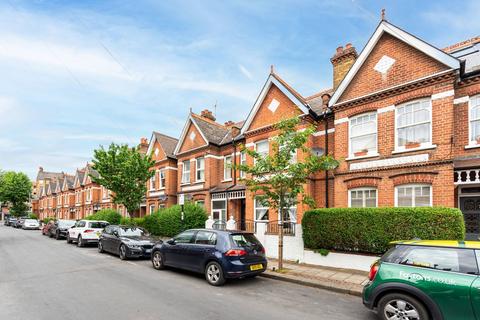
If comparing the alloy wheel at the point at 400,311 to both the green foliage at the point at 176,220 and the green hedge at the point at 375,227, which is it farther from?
the green foliage at the point at 176,220

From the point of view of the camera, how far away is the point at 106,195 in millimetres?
34250

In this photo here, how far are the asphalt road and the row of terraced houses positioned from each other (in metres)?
4.73

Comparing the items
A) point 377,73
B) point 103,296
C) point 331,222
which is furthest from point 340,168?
point 103,296

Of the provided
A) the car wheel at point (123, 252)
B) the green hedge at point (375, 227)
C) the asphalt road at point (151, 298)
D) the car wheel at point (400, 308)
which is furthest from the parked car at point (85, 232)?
the car wheel at point (400, 308)

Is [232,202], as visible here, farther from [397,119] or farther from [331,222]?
[397,119]

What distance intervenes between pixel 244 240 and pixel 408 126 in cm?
779

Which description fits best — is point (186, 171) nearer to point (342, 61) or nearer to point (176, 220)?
point (176, 220)

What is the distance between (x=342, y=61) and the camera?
1495 cm

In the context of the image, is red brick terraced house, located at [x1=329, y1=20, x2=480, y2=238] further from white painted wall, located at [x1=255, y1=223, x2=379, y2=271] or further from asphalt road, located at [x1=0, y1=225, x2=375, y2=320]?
asphalt road, located at [x1=0, y1=225, x2=375, y2=320]

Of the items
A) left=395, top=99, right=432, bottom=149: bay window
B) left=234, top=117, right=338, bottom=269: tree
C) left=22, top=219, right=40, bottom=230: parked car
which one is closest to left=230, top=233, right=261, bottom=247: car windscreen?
left=234, top=117, right=338, bottom=269: tree

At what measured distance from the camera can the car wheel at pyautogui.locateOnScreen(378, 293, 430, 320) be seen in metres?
4.87

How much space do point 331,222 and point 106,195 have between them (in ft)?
100

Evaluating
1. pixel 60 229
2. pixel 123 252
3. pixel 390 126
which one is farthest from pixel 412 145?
pixel 60 229

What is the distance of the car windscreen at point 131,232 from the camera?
13445 millimetres
